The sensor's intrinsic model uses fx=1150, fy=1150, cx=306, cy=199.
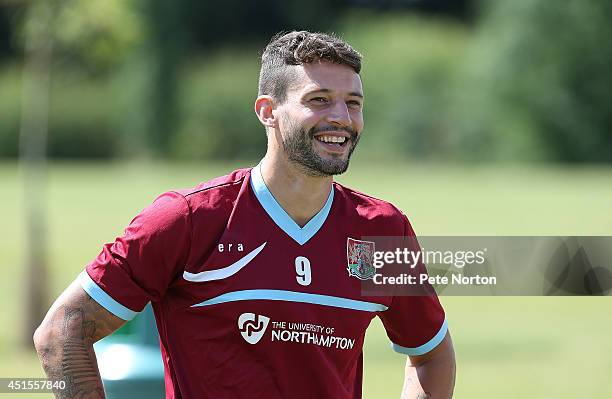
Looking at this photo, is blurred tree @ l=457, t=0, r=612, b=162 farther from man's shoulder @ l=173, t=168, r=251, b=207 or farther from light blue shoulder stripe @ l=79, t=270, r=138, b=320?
light blue shoulder stripe @ l=79, t=270, r=138, b=320

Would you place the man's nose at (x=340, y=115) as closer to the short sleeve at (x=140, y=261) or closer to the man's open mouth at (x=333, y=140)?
the man's open mouth at (x=333, y=140)

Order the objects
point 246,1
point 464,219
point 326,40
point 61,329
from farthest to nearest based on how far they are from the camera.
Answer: point 246,1, point 464,219, point 326,40, point 61,329

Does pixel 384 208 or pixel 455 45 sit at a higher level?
pixel 455 45

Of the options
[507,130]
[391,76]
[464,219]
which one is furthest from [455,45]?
[464,219]

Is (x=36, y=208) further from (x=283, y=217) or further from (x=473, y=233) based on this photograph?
(x=283, y=217)

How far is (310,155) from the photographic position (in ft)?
12.9

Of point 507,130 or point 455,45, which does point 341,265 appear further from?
point 455,45

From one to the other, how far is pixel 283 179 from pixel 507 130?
159ft

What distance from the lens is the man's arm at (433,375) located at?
13.9ft

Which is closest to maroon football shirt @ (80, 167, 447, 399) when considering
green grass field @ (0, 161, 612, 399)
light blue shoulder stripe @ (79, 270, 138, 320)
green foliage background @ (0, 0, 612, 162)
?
light blue shoulder stripe @ (79, 270, 138, 320)

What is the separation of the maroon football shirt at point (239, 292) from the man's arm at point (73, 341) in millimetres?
46

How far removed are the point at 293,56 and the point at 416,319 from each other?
3.43ft

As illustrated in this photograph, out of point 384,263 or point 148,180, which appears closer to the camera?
point 384,263

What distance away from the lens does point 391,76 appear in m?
58.2
